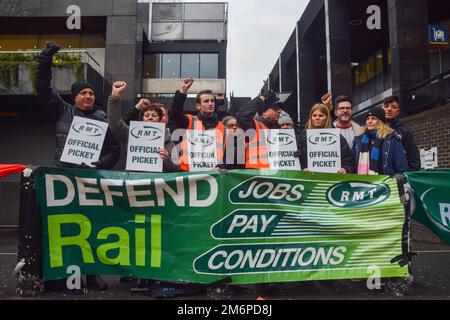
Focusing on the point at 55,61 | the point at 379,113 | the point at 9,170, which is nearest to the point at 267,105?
the point at 379,113

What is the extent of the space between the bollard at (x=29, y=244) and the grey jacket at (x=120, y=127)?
1112 millimetres

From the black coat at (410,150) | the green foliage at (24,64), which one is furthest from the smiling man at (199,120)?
the green foliage at (24,64)

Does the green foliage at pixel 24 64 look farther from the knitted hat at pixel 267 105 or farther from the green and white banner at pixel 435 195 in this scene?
the green and white banner at pixel 435 195

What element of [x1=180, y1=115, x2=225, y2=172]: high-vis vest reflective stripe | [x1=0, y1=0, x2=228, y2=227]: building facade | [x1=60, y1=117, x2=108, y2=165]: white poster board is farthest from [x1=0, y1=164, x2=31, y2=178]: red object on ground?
[x1=0, y1=0, x2=228, y2=227]: building facade

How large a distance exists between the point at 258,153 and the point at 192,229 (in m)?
1.38

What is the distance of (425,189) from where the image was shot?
4.49 meters

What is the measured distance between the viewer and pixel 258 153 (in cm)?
486

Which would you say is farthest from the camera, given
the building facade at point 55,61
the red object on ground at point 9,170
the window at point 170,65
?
the window at point 170,65

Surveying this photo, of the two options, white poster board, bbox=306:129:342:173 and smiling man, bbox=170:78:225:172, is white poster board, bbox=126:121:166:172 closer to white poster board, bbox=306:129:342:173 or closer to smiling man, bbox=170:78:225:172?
smiling man, bbox=170:78:225:172

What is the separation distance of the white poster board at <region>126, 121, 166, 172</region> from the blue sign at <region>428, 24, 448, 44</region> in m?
15.5

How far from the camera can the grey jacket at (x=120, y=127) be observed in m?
4.70

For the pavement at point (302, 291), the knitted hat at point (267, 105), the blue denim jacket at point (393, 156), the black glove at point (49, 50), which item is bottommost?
the pavement at point (302, 291)
